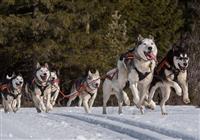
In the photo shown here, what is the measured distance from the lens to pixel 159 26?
4034 cm

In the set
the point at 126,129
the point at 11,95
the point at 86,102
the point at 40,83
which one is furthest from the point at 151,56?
the point at 11,95

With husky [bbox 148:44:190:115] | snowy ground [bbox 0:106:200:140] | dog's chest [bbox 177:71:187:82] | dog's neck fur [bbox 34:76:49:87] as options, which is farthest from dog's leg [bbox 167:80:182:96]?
dog's neck fur [bbox 34:76:49:87]

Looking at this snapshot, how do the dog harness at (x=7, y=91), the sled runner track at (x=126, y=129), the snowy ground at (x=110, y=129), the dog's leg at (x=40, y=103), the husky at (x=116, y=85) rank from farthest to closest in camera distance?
the dog harness at (x=7, y=91), the dog's leg at (x=40, y=103), the husky at (x=116, y=85), the sled runner track at (x=126, y=129), the snowy ground at (x=110, y=129)

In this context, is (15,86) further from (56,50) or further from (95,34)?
(95,34)

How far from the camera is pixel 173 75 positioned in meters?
13.0

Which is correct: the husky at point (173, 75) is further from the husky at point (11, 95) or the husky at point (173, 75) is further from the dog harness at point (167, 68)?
the husky at point (11, 95)

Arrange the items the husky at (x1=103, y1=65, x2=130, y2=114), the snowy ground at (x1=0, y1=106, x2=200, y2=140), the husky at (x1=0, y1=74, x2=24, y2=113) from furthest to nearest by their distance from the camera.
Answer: the husky at (x1=0, y1=74, x2=24, y2=113) → the husky at (x1=103, y1=65, x2=130, y2=114) → the snowy ground at (x1=0, y1=106, x2=200, y2=140)

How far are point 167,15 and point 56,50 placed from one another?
11585 millimetres

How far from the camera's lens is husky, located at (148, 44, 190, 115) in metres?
12.9

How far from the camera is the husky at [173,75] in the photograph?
1295 centimetres

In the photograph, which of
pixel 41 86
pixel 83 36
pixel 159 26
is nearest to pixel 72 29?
pixel 83 36

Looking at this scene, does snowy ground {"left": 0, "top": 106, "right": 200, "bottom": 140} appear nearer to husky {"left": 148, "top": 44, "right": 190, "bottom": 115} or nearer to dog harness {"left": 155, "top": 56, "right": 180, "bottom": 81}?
husky {"left": 148, "top": 44, "right": 190, "bottom": 115}

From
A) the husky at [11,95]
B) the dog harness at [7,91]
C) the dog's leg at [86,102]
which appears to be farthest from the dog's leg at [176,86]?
the dog harness at [7,91]

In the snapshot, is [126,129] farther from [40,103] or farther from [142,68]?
[40,103]
